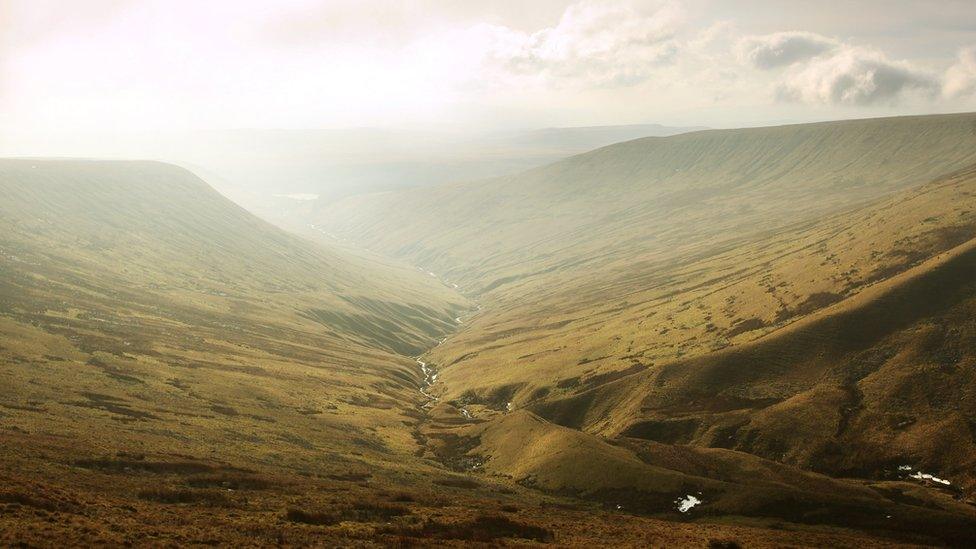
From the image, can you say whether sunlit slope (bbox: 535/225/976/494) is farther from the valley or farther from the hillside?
the hillside

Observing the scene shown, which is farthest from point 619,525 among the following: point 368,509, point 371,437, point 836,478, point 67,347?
point 67,347

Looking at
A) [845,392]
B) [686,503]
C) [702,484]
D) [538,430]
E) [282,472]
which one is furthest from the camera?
[845,392]

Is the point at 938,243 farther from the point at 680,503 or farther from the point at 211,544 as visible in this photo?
the point at 211,544

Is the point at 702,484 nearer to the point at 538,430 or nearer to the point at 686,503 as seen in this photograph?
the point at 686,503

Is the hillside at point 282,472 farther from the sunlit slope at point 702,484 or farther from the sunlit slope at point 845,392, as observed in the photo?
the sunlit slope at point 845,392

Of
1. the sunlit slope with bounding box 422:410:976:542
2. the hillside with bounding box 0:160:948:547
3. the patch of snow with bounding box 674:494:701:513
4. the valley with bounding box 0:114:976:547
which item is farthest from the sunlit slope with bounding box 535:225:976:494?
the patch of snow with bounding box 674:494:701:513

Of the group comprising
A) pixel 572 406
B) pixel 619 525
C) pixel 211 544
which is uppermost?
pixel 211 544

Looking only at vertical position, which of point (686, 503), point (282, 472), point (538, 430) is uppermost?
point (282, 472)

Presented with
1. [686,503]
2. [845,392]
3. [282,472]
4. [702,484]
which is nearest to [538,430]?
[702,484]

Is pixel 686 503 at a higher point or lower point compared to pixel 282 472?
lower
